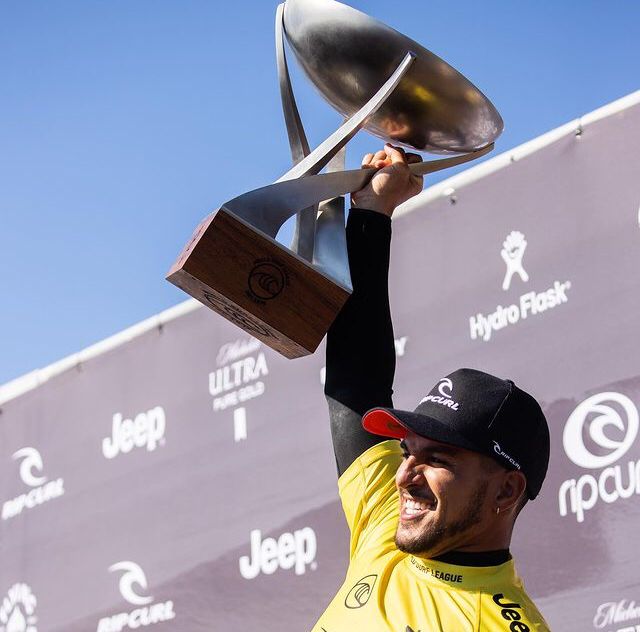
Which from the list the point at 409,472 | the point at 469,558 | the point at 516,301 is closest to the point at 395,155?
the point at 409,472

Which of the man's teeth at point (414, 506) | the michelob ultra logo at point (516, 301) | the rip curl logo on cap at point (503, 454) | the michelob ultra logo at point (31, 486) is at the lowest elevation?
the man's teeth at point (414, 506)

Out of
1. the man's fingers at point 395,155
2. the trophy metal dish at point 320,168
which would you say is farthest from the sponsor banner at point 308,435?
the man's fingers at point 395,155

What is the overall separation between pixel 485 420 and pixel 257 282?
1.15 feet

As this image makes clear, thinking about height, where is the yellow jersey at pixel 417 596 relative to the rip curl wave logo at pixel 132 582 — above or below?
below

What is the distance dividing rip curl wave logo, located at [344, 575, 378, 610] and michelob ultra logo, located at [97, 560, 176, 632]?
88.3 inches

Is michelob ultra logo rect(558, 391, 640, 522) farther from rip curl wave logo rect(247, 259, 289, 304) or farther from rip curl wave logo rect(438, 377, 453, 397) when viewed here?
rip curl wave logo rect(247, 259, 289, 304)

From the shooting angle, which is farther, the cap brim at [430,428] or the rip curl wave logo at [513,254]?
the rip curl wave logo at [513,254]

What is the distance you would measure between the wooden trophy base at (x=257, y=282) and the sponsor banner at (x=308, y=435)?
204 mm

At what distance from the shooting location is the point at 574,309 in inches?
115

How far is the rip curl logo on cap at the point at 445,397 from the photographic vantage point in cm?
158

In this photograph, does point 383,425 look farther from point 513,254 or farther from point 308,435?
point 308,435

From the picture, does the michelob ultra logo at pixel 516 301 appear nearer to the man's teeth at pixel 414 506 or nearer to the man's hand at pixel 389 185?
the man's hand at pixel 389 185

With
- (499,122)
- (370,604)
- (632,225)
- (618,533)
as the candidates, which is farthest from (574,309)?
(370,604)

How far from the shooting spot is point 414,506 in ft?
5.17
